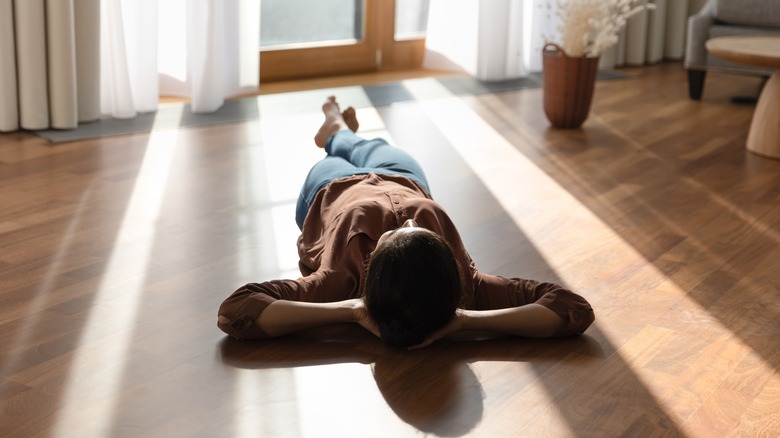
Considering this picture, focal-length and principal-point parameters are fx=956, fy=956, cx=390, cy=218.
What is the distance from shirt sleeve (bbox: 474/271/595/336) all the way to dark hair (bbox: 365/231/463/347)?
18cm

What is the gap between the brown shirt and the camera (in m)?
1.87

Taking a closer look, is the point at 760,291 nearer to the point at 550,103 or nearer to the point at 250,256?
the point at 250,256

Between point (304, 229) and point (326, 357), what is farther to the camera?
point (304, 229)

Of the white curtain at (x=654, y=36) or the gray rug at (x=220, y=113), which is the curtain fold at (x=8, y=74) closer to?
→ the gray rug at (x=220, y=113)

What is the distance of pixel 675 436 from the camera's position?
5.23 ft

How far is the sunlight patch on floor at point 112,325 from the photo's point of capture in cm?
161

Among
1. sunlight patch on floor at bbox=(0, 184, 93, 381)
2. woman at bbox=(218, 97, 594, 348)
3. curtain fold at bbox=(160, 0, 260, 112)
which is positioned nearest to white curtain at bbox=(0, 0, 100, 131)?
curtain fold at bbox=(160, 0, 260, 112)

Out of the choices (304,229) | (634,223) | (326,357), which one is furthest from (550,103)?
(326,357)

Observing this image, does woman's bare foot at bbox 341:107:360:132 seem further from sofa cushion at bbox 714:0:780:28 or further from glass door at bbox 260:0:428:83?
sofa cushion at bbox 714:0:780:28

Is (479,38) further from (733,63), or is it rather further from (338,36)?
(733,63)

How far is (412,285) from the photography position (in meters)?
1.73

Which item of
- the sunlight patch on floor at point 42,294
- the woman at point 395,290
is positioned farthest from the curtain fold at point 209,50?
the woman at point 395,290

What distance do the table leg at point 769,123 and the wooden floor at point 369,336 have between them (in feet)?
0.29

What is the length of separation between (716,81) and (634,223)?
2.60 meters
